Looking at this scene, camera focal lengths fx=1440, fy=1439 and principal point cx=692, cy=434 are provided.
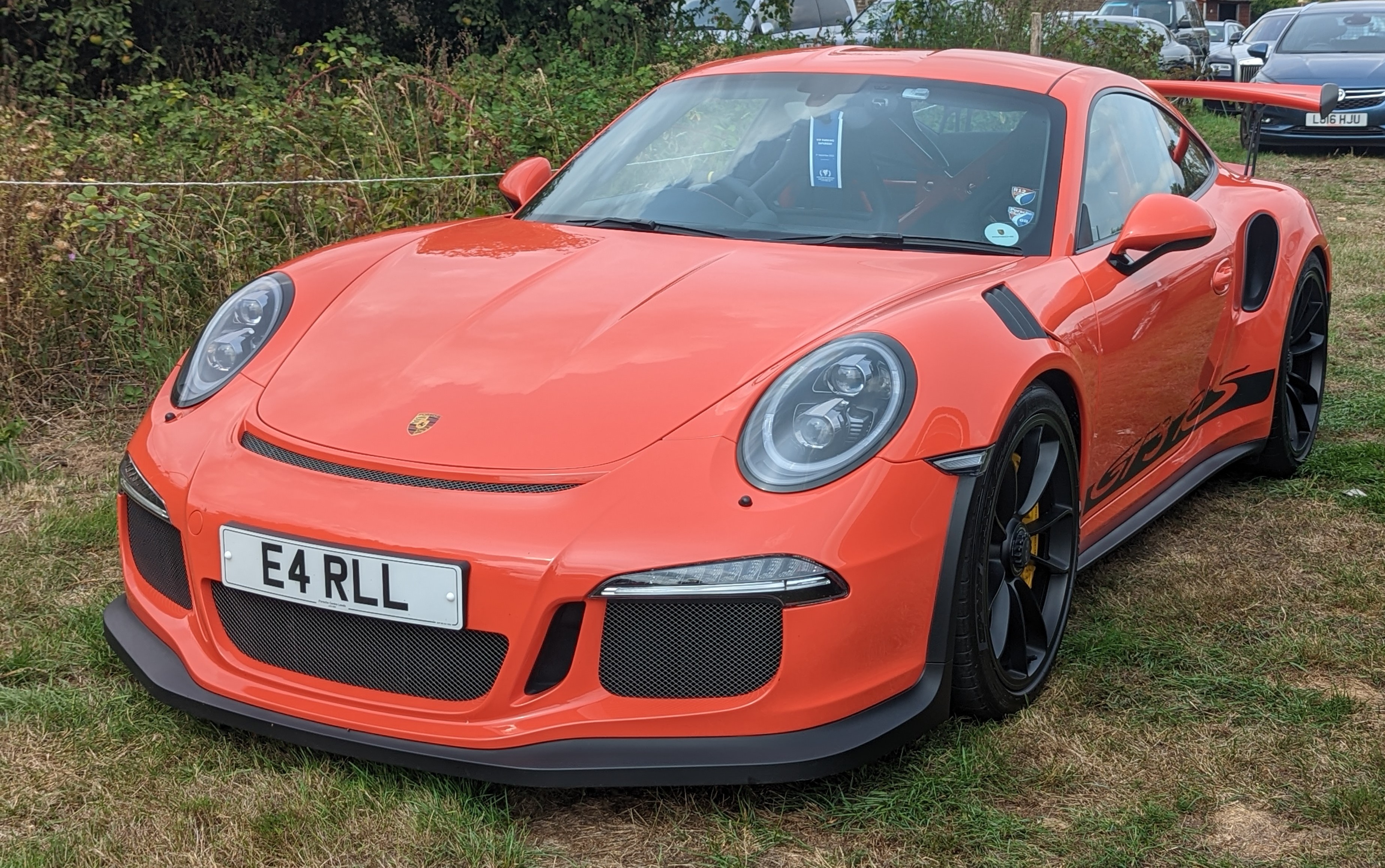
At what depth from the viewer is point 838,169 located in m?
3.50

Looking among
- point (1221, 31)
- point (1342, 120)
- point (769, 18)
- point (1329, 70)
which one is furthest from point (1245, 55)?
point (1221, 31)

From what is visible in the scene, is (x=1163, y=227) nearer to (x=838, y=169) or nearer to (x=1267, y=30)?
(x=838, y=169)

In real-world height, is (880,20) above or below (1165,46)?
above

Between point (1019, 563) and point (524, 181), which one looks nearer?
point (1019, 563)

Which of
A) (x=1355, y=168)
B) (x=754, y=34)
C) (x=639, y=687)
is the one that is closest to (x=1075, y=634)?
(x=639, y=687)

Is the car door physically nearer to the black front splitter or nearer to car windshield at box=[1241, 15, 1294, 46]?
the black front splitter

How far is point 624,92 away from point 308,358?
5.40 metres

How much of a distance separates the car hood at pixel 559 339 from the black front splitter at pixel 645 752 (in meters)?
0.47

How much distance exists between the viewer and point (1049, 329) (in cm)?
293

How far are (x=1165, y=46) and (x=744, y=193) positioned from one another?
14587mm

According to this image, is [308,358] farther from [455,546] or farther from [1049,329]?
[1049,329]

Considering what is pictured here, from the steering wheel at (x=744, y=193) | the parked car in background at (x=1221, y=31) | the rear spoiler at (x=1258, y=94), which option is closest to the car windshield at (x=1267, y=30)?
the parked car in background at (x=1221, y=31)

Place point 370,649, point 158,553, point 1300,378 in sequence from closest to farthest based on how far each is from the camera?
point 370,649, point 158,553, point 1300,378

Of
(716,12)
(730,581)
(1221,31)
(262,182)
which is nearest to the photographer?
(730,581)
